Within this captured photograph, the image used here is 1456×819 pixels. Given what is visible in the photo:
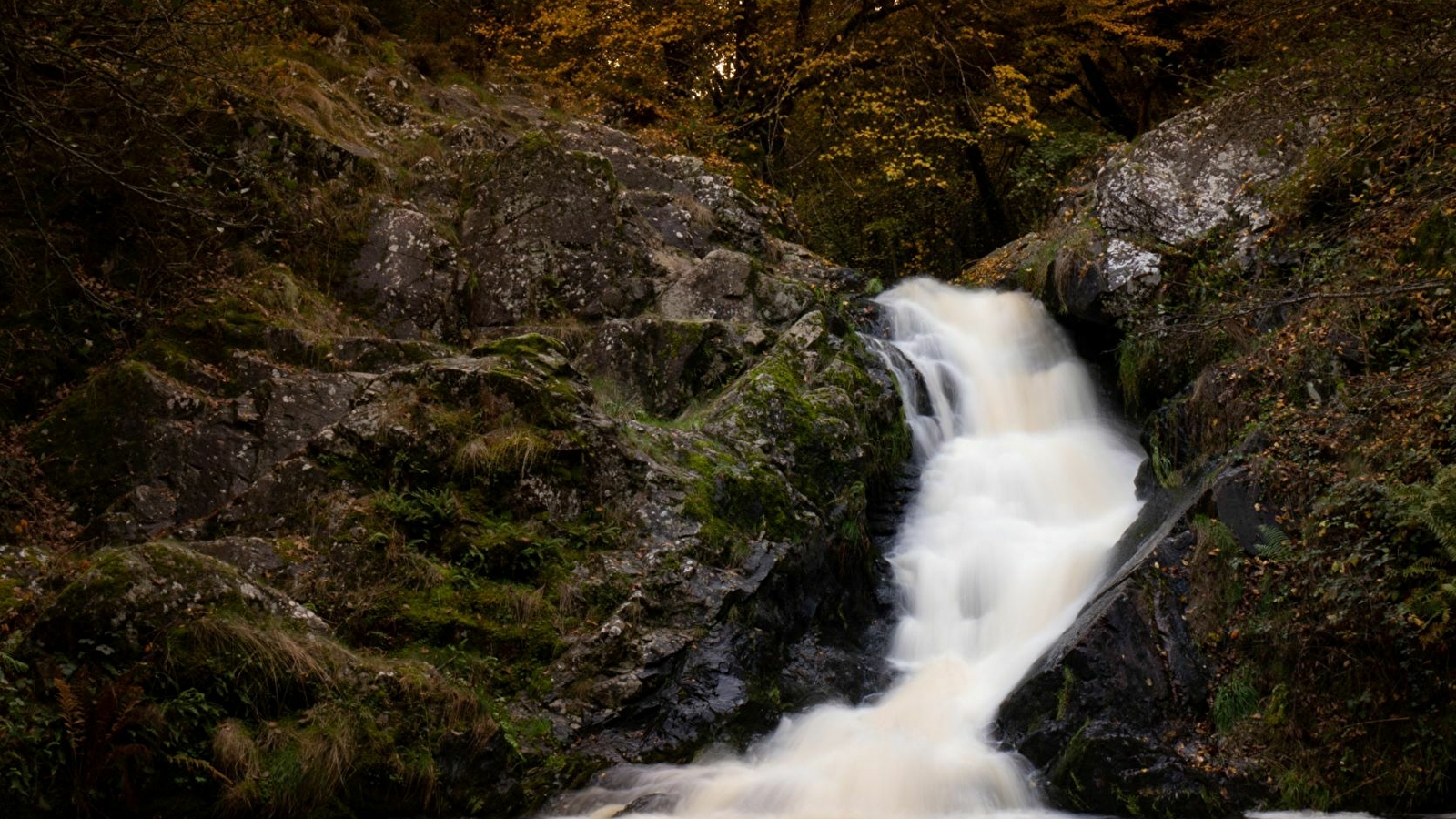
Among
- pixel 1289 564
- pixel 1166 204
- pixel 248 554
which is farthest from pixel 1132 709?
pixel 1166 204

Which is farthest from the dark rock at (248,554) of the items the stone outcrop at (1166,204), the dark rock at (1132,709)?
the stone outcrop at (1166,204)

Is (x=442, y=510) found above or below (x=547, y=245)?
below

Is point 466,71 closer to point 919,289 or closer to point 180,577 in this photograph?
point 919,289

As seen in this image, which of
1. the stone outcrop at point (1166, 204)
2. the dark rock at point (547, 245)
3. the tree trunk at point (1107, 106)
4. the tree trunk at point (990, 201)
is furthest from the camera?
the tree trunk at point (990, 201)

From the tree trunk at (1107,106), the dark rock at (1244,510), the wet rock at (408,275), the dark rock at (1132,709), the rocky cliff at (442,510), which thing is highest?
the tree trunk at (1107,106)

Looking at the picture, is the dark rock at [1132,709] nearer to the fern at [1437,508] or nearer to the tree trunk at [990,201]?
the fern at [1437,508]

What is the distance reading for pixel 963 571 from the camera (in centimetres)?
887

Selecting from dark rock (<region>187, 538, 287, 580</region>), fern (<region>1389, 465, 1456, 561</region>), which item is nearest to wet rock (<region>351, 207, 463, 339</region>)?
dark rock (<region>187, 538, 287, 580</region>)

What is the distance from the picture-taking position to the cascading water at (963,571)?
243 inches

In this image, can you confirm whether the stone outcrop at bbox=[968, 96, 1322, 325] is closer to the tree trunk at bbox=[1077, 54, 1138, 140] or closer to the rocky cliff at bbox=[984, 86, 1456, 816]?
the rocky cliff at bbox=[984, 86, 1456, 816]

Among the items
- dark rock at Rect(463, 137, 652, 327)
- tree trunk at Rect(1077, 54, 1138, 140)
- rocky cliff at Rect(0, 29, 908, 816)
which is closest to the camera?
rocky cliff at Rect(0, 29, 908, 816)

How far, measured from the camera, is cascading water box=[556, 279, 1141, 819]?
20.3 ft

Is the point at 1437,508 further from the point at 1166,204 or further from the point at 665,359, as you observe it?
the point at 665,359

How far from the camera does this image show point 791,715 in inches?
280
